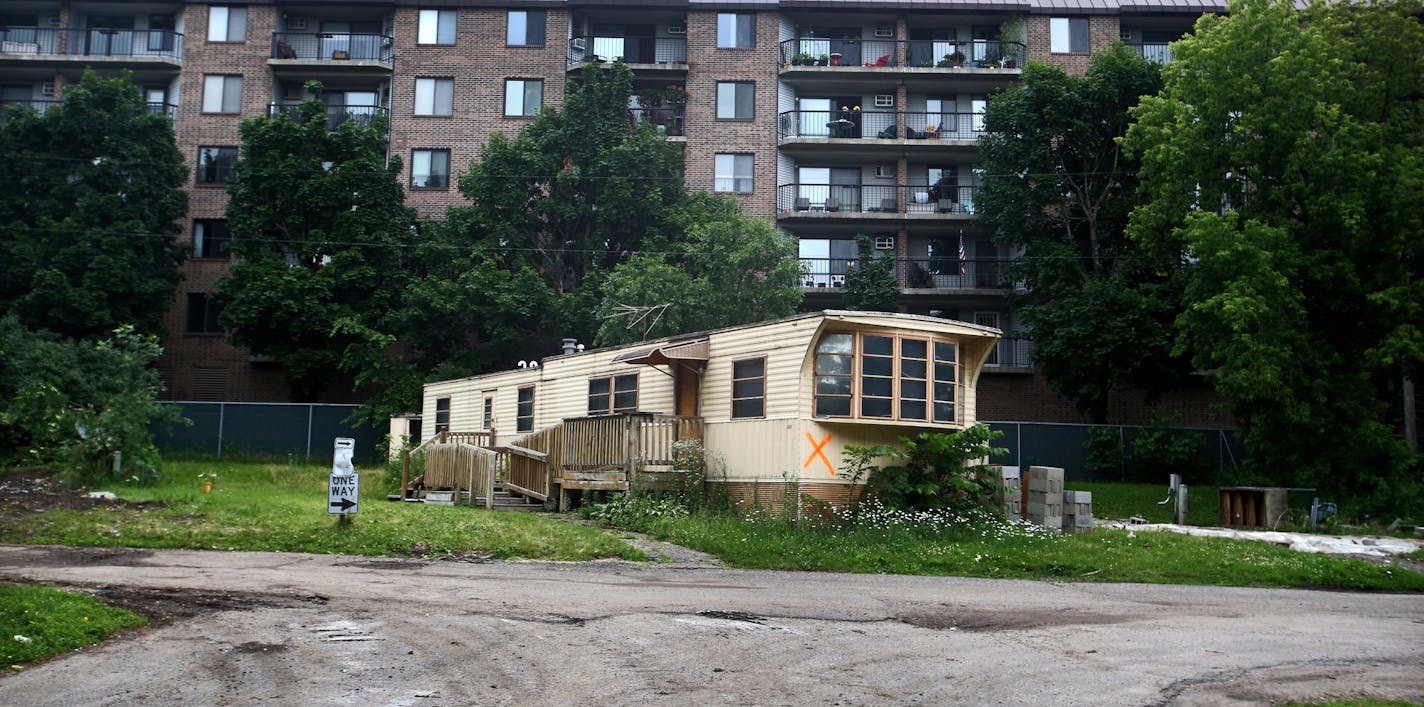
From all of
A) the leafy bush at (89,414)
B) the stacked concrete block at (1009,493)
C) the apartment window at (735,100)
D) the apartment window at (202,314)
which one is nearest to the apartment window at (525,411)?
the leafy bush at (89,414)

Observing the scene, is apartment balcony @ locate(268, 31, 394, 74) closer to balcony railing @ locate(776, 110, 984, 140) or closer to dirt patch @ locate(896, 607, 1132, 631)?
balcony railing @ locate(776, 110, 984, 140)

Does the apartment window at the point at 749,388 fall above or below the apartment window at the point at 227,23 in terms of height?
below

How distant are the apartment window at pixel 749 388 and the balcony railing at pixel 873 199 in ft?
78.1

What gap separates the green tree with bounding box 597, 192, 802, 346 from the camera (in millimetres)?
33562

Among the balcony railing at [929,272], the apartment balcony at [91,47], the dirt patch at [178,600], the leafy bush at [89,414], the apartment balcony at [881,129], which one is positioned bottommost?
the dirt patch at [178,600]

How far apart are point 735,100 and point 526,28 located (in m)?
8.22

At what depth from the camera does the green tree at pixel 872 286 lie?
128 ft

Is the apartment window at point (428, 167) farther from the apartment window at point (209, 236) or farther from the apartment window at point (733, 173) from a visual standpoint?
the apartment window at point (733, 173)

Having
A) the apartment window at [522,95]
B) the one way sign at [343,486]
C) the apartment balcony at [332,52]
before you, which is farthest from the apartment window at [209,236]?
the one way sign at [343,486]

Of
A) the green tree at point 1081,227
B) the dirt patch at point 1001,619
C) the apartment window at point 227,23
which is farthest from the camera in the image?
the apartment window at point 227,23

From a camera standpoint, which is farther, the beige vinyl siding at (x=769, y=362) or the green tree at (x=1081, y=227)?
the green tree at (x=1081, y=227)

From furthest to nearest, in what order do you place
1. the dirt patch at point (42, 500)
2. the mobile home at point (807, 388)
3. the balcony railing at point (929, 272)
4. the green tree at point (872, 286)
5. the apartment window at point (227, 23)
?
the apartment window at point (227, 23) < the balcony railing at point (929, 272) < the green tree at point (872, 286) < the mobile home at point (807, 388) < the dirt patch at point (42, 500)

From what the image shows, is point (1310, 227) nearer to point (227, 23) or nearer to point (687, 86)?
point (687, 86)

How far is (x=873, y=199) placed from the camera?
145ft
